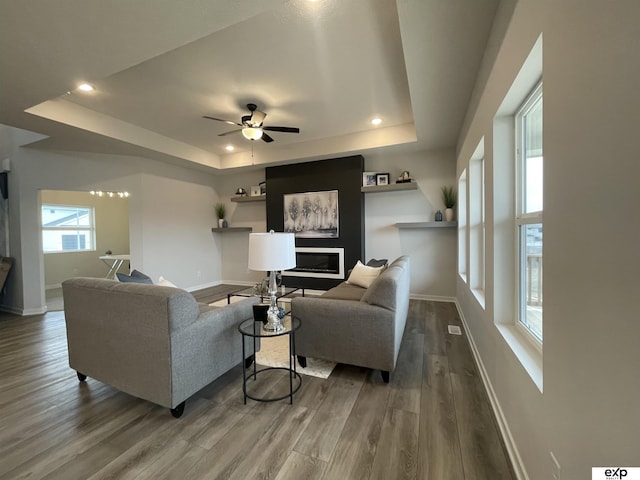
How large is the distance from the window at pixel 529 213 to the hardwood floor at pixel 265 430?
2.55 feet

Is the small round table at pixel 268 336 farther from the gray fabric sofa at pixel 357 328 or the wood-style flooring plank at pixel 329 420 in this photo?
the wood-style flooring plank at pixel 329 420

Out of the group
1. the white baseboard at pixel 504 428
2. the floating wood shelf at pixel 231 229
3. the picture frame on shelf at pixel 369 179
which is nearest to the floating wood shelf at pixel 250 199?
the floating wood shelf at pixel 231 229

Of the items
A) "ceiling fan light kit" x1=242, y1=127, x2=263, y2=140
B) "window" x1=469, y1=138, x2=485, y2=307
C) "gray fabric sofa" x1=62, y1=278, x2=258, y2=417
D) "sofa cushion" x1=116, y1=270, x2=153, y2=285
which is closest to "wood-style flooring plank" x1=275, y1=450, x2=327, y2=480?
"gray fabric sofa" x1=62, y1=278, x2=258, y2=417

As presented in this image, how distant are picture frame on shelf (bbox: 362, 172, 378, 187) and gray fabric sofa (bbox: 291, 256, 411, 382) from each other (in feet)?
9.31

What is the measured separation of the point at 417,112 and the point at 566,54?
2.49 metres

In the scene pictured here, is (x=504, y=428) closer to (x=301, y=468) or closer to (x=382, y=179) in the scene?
(x=301, y=468)

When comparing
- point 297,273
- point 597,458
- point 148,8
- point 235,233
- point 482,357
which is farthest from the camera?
point 235,233

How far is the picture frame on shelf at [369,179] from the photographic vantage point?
16.3 feet

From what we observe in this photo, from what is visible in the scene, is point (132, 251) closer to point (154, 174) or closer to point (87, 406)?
point (154, 174)

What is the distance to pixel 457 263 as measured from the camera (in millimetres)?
4449

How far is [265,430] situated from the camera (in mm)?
1709

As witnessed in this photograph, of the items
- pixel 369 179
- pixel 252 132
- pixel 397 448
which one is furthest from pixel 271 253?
pixel 369 179

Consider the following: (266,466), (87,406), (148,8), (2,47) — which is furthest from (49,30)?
(266,466)

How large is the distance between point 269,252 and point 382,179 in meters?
3.50
